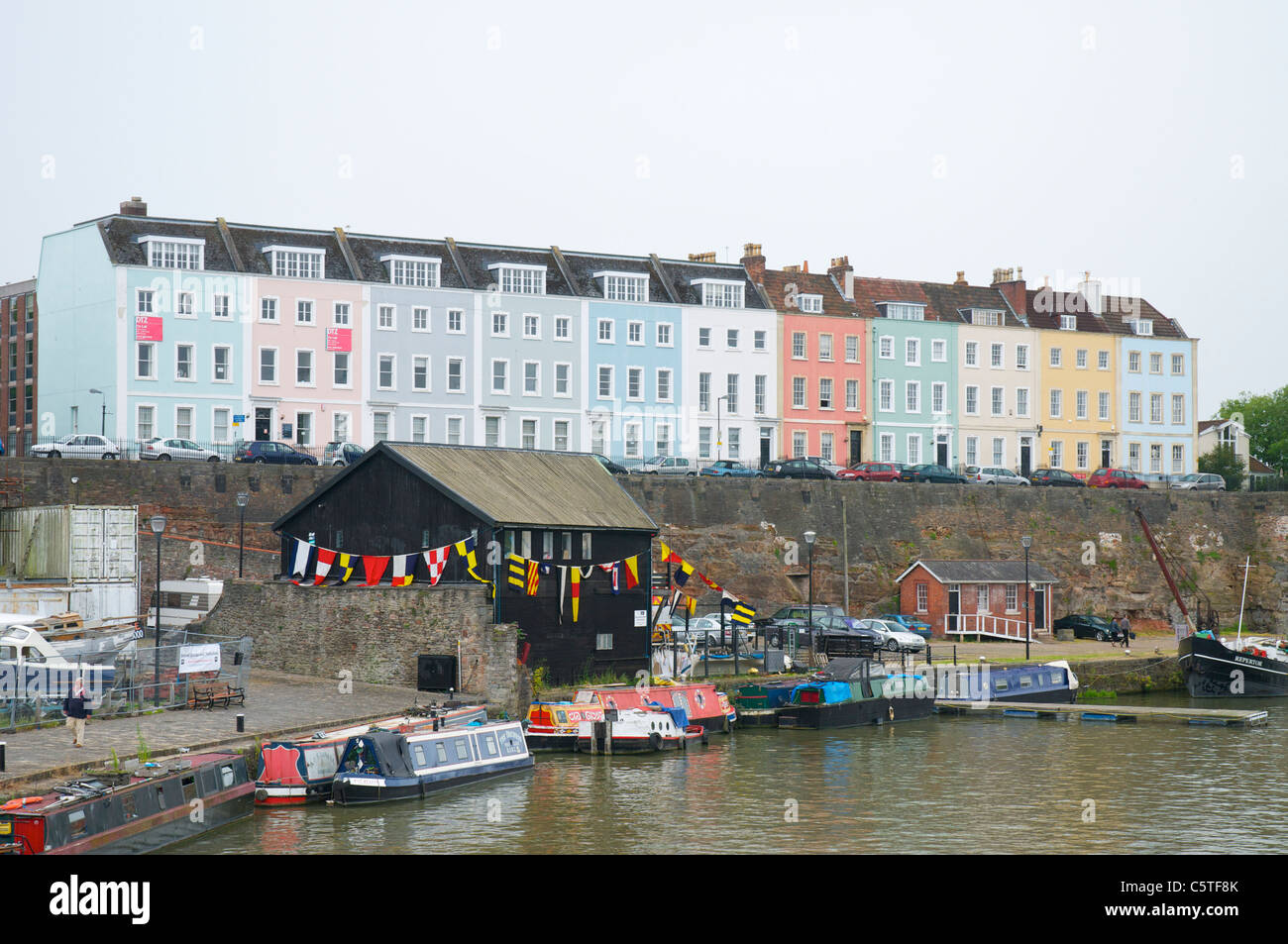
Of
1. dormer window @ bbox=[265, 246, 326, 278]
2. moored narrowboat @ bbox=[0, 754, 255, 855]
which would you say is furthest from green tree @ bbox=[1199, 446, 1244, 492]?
moored narrowboat @ bbox=[0, 754, 255, 855]

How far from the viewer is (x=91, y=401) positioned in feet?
197

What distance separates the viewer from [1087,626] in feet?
201

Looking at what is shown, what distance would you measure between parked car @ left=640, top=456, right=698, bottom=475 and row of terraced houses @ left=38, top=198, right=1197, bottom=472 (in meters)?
2.94

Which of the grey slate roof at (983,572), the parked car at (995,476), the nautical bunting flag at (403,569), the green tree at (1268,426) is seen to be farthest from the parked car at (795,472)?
the green tree at (1268,426)

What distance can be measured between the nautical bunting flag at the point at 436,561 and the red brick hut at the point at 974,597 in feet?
85.7

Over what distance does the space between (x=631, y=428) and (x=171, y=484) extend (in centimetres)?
2452

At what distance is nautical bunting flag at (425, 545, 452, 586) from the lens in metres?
38.7

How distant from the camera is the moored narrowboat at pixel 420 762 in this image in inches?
1105

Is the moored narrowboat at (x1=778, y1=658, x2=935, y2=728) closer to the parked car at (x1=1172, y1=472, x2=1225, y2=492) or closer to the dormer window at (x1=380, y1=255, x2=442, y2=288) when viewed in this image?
the dormer window at (x1=380, y1=255, x2=442, y2=288)

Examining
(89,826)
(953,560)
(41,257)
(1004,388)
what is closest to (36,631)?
(89,826)

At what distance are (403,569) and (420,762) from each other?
10972 mm

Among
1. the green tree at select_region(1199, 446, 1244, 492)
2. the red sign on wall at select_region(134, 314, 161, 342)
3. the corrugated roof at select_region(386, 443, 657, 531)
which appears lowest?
the corrugated roof at select_region(386, 443, 657, 531)

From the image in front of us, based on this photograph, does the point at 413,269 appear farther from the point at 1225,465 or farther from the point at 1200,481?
the point at 1225,465
